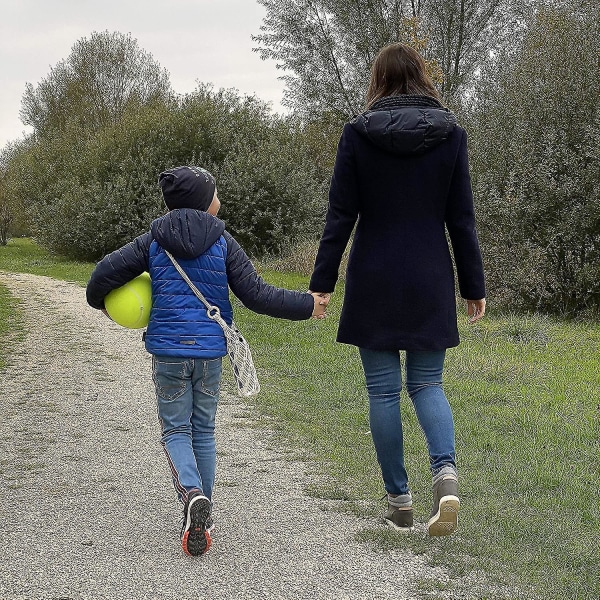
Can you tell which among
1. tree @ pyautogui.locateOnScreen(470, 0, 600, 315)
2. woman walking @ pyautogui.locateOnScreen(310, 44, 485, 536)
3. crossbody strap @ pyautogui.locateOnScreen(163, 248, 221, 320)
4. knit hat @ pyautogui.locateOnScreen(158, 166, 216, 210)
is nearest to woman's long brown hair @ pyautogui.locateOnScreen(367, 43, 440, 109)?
woman walking @ pyautogui.locateOnScreen(310, 44, 485, 536)

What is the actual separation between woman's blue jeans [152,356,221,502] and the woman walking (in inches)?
27.1

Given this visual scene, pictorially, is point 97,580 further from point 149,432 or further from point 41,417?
point 41,417

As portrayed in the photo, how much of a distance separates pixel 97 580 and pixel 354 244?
6.23 feet

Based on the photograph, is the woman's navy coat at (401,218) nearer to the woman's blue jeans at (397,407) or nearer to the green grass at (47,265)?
the woman's blue jeans at (397,407)

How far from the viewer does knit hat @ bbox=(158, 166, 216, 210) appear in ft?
12.4

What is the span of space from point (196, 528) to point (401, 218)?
1673 mm

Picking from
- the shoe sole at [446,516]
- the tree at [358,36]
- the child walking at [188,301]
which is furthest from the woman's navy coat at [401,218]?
the tree at [358,36]

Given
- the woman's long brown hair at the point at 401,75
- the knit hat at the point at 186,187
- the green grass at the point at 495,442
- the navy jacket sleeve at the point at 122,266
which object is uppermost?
the woman's long brown hair at the point at 401,75

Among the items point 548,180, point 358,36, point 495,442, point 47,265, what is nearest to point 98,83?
point 47,265

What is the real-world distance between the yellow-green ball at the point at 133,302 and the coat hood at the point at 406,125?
124 cm

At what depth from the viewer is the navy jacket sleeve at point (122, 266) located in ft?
12.5

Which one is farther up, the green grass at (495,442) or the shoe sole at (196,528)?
the shoe sole at (196,528)

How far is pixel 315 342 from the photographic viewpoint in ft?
35.7

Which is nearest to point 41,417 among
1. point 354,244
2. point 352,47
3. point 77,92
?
point 354,244
